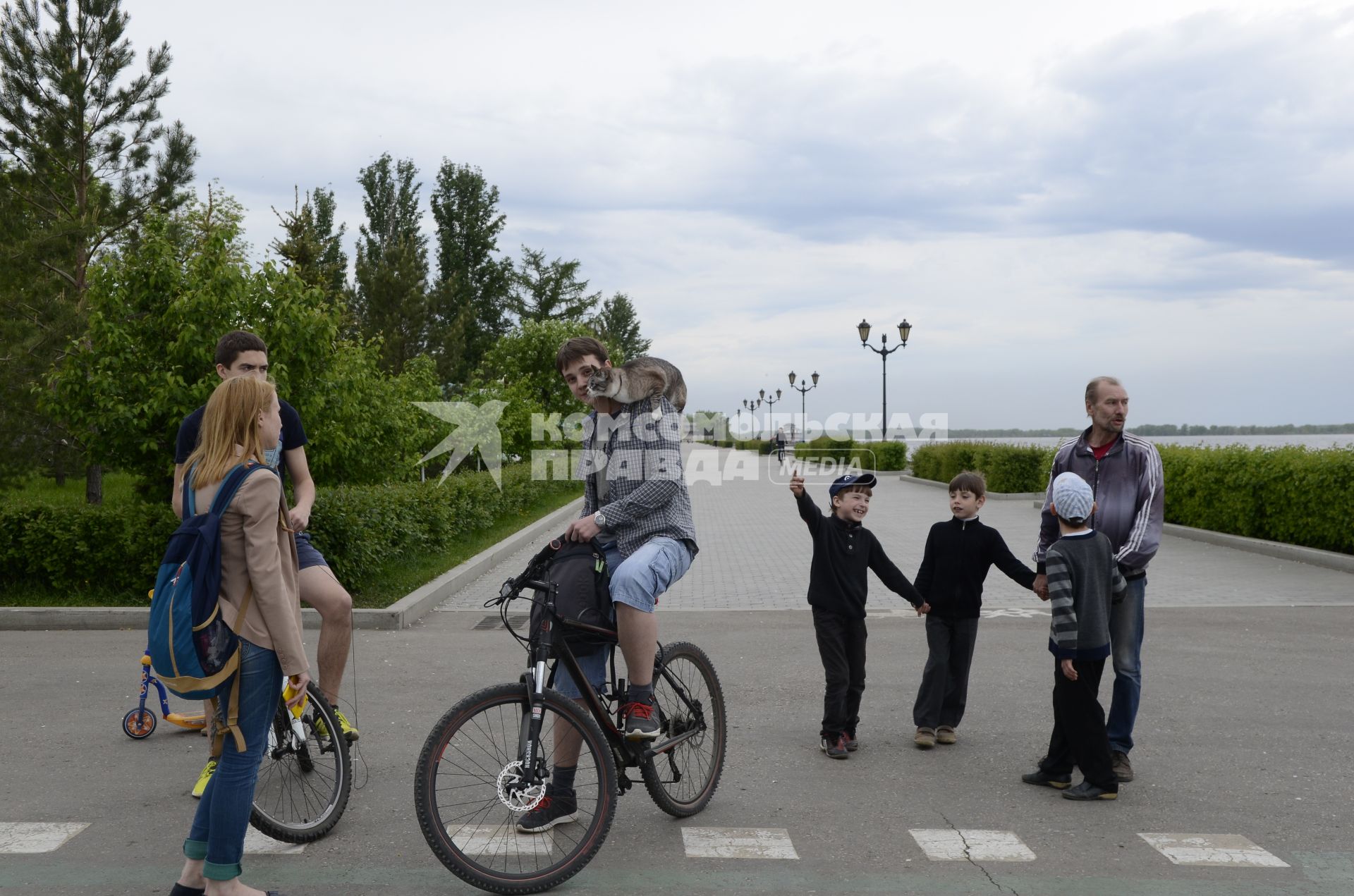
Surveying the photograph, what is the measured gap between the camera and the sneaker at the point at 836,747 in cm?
534

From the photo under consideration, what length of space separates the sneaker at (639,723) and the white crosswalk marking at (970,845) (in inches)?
43.2

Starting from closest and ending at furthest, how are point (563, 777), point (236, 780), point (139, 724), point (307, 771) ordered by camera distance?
point (236, 780) < point (563, 777) < point (307, 771) < point (139, 724)

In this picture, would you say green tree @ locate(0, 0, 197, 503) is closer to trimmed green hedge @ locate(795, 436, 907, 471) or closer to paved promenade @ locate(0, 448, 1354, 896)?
paved promenade @ locate(0, 448, 1354, 896)

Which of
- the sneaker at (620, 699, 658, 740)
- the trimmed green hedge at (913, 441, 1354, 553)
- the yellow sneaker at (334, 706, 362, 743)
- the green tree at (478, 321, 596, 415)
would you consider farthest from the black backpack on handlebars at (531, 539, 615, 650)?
the green tree at (478, 321, 596, 415)

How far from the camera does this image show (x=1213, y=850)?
13.5 feet

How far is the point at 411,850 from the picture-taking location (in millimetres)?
4129

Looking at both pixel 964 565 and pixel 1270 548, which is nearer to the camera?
pixel 964 565

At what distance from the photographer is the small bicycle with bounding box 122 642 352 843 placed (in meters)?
4.27

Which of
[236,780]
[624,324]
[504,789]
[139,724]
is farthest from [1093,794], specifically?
[624,324]

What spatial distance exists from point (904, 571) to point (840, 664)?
26.6ft

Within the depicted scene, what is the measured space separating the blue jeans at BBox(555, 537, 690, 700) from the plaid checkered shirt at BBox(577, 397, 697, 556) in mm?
54

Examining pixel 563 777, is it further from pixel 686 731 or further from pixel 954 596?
pixel 954 596

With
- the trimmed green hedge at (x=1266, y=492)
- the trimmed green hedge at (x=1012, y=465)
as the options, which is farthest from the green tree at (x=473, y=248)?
the trimmed green hedge at (x=1266, y=492)

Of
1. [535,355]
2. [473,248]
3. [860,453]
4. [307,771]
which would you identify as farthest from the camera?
[473,248]
